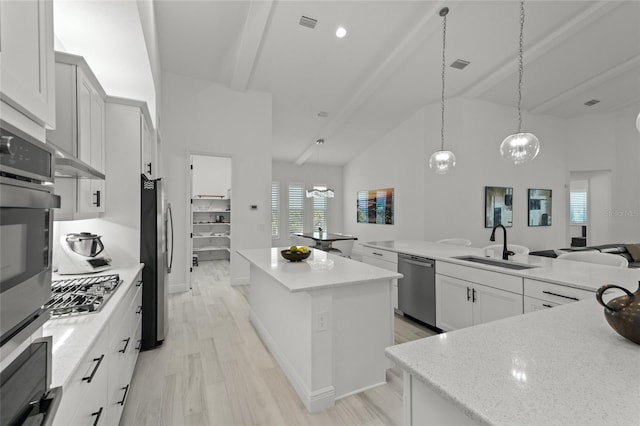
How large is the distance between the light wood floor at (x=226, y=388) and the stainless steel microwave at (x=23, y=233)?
1.57 metres

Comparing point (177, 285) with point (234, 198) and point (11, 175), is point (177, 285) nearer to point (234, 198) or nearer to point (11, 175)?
point (234, 198)

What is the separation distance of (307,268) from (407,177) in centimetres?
488

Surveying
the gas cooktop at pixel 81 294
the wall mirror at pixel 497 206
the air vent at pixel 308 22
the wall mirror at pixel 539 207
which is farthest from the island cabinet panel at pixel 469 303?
the wall mirror at pixel 539 207

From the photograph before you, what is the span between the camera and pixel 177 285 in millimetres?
4641

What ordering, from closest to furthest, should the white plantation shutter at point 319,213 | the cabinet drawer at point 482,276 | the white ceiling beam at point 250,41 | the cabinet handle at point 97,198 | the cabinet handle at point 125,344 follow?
the cabinet handle at point 125,344, the cabinet handle at point 97,198, the cabinet drawer at point 482,276, the white ceiling beam at point 250,41, the white plantation shutter at point 319,213

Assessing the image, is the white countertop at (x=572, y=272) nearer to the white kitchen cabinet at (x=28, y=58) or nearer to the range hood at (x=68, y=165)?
the white kitchen cabinet at (x=28, y=58)

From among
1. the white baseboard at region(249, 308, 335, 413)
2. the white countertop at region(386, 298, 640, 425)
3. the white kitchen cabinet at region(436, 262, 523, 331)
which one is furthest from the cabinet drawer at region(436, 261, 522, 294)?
the white baseboard at region(249, 308, 335, 413)

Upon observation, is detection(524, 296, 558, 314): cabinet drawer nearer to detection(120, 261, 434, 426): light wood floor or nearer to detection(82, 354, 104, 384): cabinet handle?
detection(120, 261, 434, 426): light wood floor

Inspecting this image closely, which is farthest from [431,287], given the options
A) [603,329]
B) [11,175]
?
[11,175]

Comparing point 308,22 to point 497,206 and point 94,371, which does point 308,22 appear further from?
point 497,206

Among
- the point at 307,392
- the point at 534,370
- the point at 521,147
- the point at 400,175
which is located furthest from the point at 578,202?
the point at 534,370

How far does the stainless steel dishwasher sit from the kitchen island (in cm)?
110

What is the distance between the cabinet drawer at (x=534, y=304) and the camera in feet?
6.89

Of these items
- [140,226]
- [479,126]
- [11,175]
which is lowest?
[140,226]
